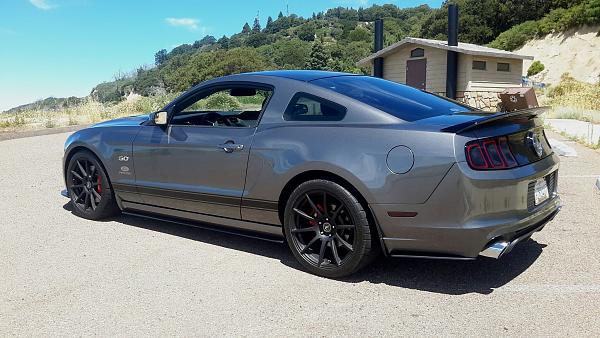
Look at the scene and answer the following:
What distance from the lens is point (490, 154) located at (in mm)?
3348

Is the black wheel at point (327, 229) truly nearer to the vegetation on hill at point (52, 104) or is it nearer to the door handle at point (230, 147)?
the door handle at point (230, 147)

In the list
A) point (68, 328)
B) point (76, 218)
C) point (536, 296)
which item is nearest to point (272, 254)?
point (68, 328)

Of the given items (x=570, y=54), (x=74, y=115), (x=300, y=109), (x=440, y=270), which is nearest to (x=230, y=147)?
(x=300, y=109)

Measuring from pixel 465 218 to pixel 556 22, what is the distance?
53134mm

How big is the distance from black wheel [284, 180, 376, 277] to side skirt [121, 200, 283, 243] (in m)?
0.24

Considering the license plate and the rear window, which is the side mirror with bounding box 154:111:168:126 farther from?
the license plate

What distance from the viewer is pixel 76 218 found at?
18.6 feet

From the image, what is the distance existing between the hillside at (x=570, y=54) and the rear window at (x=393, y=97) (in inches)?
1618

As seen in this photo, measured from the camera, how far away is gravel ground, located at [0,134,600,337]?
3074mm

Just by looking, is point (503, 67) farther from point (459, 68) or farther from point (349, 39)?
point (349, 39)

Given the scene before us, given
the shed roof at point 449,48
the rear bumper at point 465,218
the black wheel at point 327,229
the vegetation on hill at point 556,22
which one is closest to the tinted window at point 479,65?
the shed roof at point 449,48

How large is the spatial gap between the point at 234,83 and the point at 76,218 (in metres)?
2.57

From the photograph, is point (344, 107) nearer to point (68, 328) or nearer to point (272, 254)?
point (272, 254)

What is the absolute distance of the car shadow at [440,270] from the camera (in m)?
3.65
